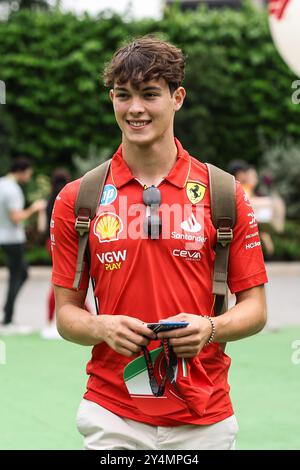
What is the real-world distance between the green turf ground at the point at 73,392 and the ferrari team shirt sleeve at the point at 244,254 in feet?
10.6

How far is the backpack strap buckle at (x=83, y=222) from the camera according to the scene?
11.1ft

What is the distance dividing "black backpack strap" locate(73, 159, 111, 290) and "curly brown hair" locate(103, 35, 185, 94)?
35 cm

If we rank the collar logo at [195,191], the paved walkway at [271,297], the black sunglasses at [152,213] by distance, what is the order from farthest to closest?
the paved walkway at [271,297]
the collar logo at [195,191]
the black sunglasses at [152,213]

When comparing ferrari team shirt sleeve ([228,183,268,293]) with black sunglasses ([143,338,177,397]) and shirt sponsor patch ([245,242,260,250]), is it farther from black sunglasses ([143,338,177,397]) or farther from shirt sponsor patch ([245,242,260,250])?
black sunglasses ([143,338,177,397])

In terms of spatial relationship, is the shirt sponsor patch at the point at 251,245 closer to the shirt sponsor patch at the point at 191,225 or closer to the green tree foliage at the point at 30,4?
the shirt sponsor patch at the point at 191,225

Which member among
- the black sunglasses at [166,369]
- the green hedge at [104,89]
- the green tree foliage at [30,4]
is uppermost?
the green tree foliage at [30,4]

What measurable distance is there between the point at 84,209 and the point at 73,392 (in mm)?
4990

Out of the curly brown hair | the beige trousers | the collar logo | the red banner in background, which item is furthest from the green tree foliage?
the beige trousers

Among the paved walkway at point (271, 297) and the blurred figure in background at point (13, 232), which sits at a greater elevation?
the blurred figure in background at point (13, 232)

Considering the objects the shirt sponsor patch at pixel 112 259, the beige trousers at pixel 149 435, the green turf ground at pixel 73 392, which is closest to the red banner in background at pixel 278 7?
the green turf ground at pixel 73 392

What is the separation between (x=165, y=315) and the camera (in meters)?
3.35

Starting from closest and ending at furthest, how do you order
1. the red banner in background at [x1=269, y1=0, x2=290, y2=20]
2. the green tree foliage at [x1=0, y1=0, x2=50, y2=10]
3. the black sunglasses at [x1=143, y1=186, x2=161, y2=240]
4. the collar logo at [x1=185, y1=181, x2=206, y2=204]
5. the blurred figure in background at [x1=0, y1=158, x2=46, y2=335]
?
1. the black sunglasses at [x1=143, y1=186, x2=161, y2=240]
2. the collar logo at [x1=185, y1=181, x2=206, y2=204]
3. the red banner in background at [x1=269, y1=0, x2=290, y2=20]
4. the blurred figure in background at [x1=0, y1=158, x2=46, y2=335]
5. the green tree foliage at [x1=0, y1=0, x2=50, y2=10]

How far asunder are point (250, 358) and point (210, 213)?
660 cm

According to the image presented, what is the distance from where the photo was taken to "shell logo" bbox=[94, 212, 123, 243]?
3.38 m
